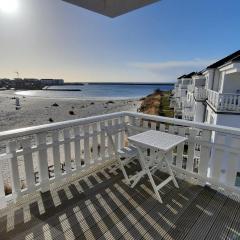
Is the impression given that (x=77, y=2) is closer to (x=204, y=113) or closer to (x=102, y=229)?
(x=102, y=229)

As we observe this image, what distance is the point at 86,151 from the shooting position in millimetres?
3121

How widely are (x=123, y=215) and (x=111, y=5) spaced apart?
2239 mm

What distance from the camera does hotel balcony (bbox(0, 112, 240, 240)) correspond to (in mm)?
1976

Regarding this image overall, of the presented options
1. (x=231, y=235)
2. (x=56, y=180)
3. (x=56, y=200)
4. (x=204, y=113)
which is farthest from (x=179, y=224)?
(x=204, y=113)

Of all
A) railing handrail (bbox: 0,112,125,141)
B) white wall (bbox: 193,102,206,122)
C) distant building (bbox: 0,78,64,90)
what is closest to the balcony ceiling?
railing handrail (bbox: 0,112,125,141)

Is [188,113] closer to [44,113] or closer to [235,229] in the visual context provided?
[235,229]

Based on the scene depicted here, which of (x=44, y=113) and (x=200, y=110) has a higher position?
(x=200, y=110)

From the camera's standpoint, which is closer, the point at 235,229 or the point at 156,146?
the point at 235,229

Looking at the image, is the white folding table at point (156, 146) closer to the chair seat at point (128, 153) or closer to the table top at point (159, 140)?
the table top at point (159, 140)

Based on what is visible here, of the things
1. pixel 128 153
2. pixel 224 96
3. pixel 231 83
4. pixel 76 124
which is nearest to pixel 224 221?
pixel 128 153

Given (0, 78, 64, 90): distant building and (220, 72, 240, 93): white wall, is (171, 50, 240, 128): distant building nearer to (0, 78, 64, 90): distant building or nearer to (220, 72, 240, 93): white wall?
(220, 72, 240, 93): white wall

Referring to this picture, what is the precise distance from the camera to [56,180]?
9.07ft

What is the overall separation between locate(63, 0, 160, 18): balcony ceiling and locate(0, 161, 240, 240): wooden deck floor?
7.28 ft

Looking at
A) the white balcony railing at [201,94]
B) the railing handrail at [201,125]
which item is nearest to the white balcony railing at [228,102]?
the white balcony railing at [201,94]
